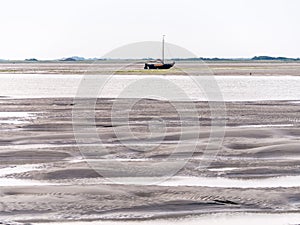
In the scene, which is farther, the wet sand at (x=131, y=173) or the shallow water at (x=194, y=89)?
the shallow water at (x=194, y=89)

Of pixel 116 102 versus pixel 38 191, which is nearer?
pixel 38 191

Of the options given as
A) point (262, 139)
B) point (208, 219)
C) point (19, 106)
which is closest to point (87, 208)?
point (208, 219)

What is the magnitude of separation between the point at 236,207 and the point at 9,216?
4021 mm

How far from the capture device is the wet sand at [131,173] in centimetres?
1172

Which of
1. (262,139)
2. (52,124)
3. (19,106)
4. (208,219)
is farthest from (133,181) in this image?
(19,106)

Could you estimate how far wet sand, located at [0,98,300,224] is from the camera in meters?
11.7

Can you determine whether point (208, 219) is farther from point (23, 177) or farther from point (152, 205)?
point (23, 177)

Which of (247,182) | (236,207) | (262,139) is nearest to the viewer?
(236,207)

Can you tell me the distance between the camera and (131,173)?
600 inches

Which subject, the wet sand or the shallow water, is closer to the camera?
the wet sand

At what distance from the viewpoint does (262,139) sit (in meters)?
21.2

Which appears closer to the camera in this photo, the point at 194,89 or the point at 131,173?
the point at 131,173

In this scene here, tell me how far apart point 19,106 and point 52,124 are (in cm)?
1050

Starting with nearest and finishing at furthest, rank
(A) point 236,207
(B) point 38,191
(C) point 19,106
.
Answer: (A) point 236,207, (B) point 38,191, (C) point 19,106
